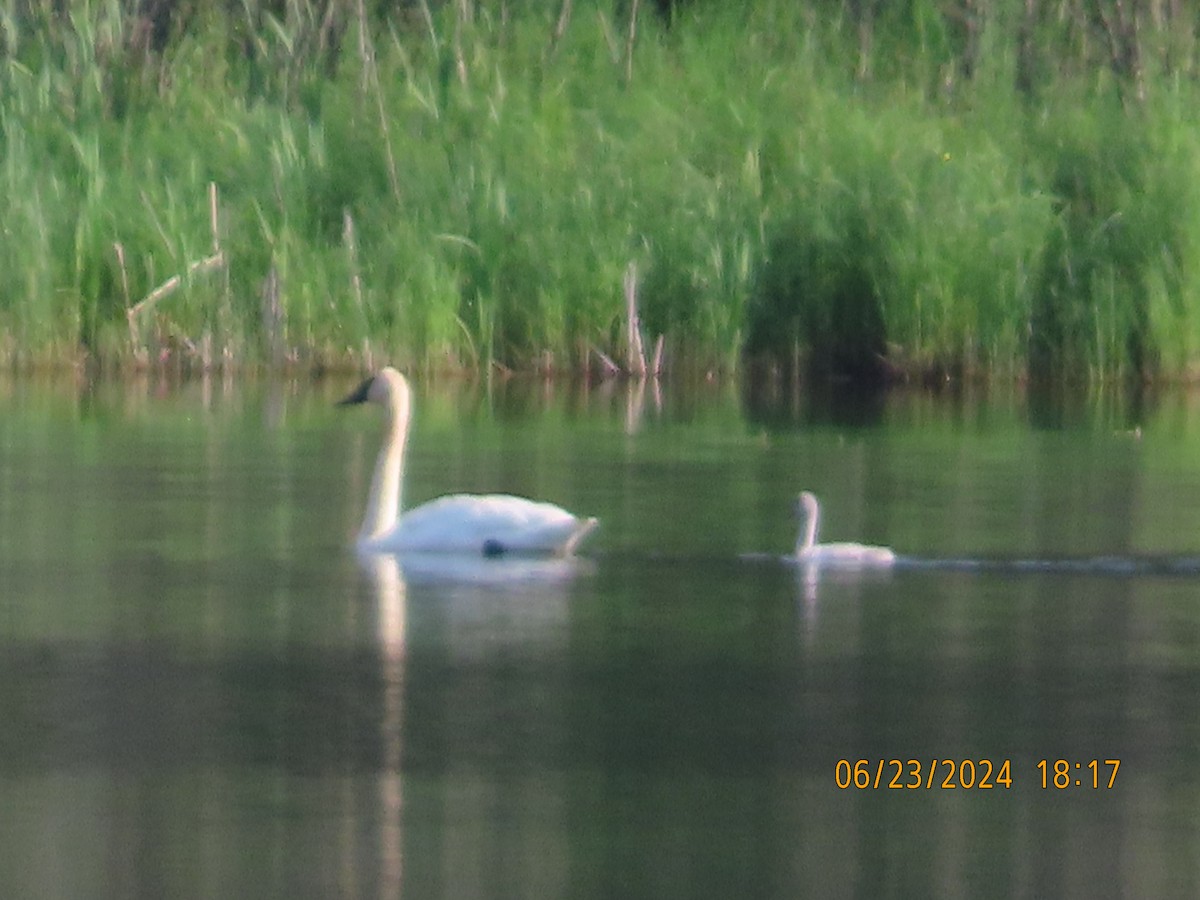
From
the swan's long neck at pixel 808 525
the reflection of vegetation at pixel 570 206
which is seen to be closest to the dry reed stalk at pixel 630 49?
the reflection of vegetation at pixel 570 206

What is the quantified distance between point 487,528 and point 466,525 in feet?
0.31

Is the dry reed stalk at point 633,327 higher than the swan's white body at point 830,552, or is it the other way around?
the dry reed stalk at point 633,327

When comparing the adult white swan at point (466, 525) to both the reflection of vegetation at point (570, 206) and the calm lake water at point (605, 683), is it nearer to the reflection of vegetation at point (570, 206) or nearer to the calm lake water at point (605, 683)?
the calm lake water at point (605, 683)

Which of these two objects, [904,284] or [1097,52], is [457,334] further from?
[1097,52]

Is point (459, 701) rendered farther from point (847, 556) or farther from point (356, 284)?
point (356, 284)

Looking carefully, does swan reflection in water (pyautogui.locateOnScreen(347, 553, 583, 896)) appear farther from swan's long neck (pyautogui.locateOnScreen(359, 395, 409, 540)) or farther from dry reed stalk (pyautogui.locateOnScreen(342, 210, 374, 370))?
dry reed stalk (pyautogui.locateOnScreen(342, 210, 374, 370))

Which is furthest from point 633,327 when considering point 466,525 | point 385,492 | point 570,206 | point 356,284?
point 466,525

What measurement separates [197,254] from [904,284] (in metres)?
4.19

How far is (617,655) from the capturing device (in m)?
8.80

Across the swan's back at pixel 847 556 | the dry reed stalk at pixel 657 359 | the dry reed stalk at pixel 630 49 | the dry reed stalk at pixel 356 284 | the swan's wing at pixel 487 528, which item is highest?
the dry reed stalk at pixel 630 49

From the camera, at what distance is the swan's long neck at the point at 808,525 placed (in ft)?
35.9
